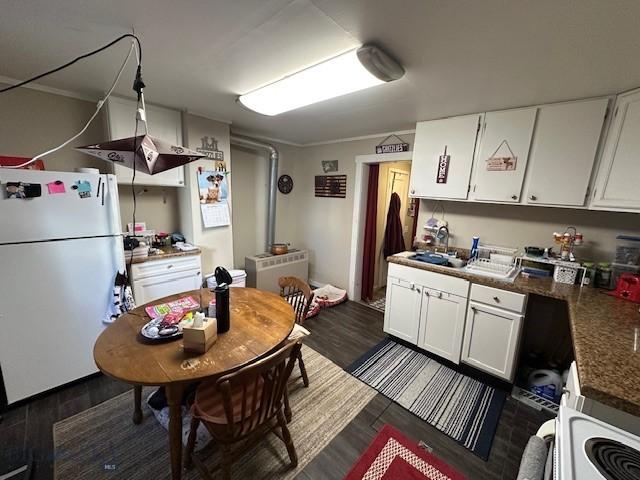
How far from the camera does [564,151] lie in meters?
1.83

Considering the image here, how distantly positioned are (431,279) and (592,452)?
1.62m

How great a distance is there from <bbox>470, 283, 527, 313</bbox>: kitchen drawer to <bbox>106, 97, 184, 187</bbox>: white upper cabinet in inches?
113

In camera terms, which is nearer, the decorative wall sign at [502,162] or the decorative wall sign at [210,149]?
the decorative wall sign at [502,162]

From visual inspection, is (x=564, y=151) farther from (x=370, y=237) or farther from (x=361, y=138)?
(x=370, y=237)

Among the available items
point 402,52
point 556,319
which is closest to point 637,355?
point 556,319

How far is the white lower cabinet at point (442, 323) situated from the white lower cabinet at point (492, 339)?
0.20 ft

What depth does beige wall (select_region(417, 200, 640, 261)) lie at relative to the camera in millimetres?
1932

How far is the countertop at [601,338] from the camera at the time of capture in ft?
2.78

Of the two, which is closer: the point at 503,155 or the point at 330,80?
the point at 330,80

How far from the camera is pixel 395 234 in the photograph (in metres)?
3.93

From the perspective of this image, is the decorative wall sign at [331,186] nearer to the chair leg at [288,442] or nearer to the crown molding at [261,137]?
the crown molding at [261,137]

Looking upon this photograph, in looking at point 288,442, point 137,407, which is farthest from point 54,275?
point 288,442

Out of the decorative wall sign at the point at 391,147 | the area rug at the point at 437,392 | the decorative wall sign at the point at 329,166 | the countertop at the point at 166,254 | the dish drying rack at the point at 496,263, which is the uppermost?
the decorative wall sign at the point at 391,147

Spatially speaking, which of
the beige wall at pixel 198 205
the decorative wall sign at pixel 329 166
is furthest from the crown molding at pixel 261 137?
the decorative wall sign at pixel 329 166
